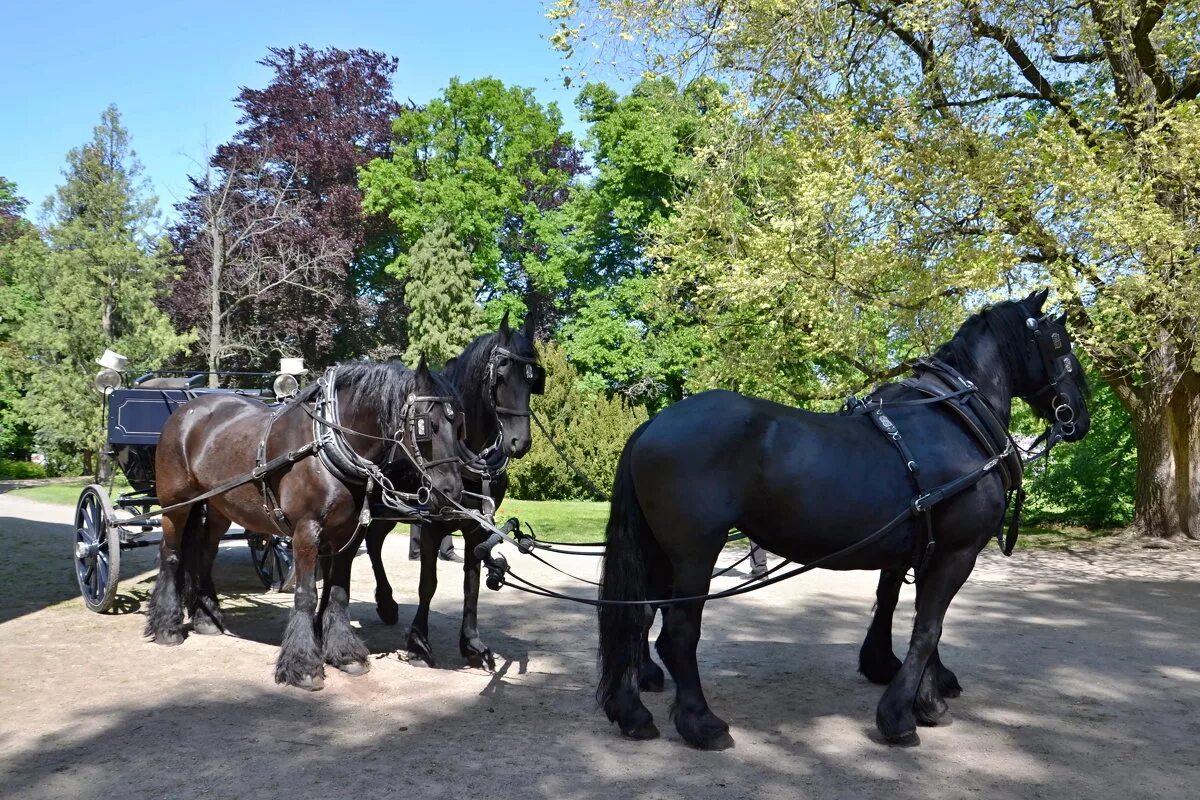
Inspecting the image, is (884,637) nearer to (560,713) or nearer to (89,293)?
(560,713)

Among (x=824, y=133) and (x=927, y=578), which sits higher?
(x=824, y=133)

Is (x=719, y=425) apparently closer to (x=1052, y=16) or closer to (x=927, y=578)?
(x=927, y=578)

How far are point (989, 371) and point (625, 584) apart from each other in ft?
8.46

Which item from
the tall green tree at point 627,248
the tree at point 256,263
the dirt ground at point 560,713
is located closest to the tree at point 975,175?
the dirt ground at point 560,713

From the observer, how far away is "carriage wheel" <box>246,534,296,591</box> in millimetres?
8852

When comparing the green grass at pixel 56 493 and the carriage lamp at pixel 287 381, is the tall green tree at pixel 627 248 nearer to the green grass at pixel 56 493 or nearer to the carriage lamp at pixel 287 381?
the green grass at pixel 56 493

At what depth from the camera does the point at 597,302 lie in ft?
94.3

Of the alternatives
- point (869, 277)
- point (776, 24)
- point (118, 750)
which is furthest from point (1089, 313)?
point (118, 750)

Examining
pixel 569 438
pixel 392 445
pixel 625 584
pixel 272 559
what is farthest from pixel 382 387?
pixel 569 438

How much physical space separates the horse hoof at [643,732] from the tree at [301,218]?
2301 cm

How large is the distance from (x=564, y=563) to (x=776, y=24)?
771 centimetres

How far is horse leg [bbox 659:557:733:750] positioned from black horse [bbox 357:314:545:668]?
1973mm

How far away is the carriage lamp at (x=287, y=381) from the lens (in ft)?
27.1

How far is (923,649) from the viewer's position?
4922mm
